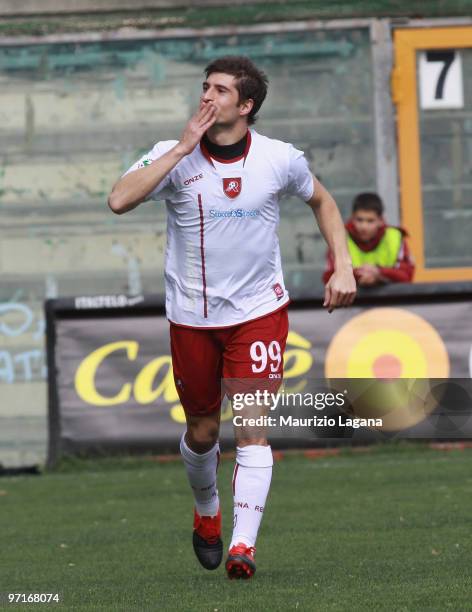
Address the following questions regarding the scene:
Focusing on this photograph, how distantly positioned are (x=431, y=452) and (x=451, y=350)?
82 centimetres

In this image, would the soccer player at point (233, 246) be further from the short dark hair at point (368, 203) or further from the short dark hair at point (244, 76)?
the short dark hair at point (368, 203)

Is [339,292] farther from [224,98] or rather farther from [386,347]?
[386,347]

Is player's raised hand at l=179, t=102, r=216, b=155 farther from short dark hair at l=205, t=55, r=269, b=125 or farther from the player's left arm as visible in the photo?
the player's left arm

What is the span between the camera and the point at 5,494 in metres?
11.7

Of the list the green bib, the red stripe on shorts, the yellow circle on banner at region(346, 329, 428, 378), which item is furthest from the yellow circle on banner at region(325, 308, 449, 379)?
the red stripe on shorts

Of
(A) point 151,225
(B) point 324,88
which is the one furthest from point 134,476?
(B) point 324,88

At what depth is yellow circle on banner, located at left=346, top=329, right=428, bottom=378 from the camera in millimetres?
12812

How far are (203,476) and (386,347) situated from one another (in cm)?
542

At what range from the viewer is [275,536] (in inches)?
340

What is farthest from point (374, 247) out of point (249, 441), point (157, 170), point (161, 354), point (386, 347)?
point (157, 170)

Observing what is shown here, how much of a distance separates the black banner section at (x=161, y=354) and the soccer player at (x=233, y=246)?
545cm

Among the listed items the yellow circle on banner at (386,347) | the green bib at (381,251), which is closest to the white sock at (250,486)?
the yellow circle on banner at (386,347)

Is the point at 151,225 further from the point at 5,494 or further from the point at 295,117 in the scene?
the point at 5,494

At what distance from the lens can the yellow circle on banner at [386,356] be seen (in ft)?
42.0
